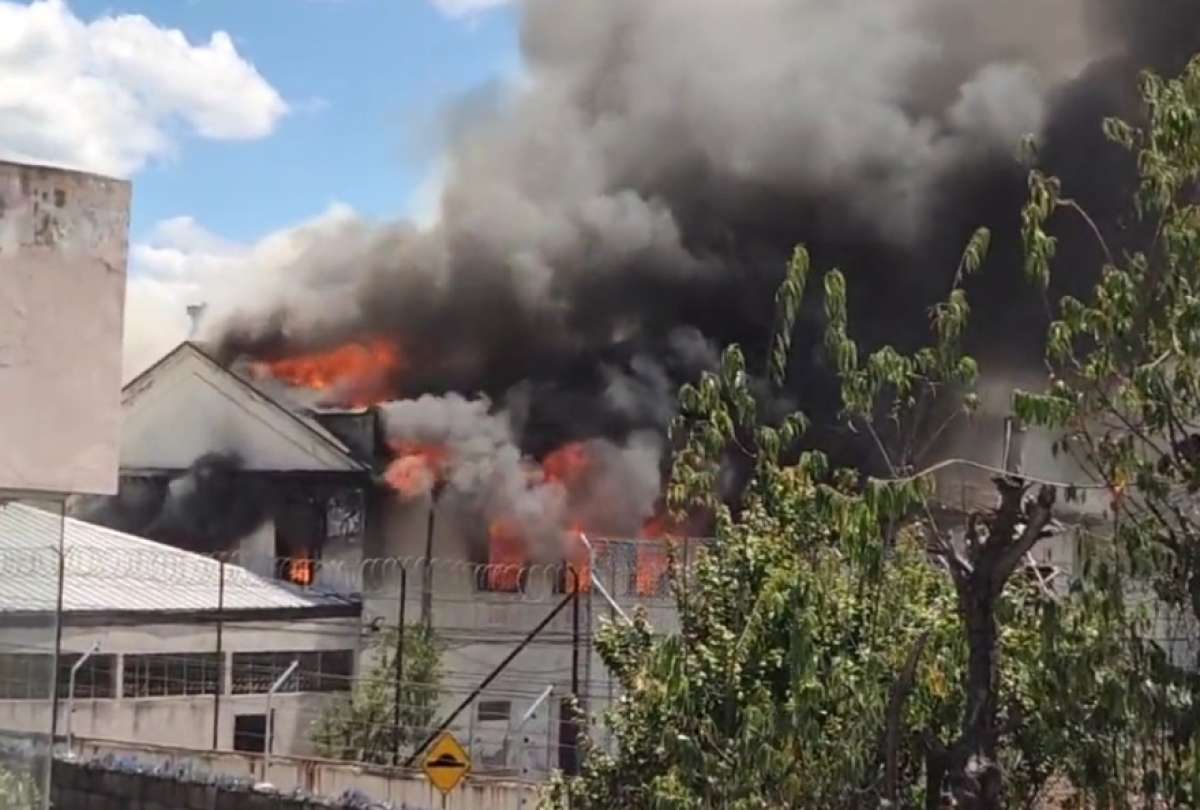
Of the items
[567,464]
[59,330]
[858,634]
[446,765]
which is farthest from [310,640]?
[858,634]

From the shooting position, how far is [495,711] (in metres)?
20.5

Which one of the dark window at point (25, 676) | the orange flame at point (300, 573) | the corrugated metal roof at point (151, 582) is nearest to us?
the dark window at point (25, 676)

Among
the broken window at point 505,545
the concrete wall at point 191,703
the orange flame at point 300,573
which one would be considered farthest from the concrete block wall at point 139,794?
the broken window at point 505,545

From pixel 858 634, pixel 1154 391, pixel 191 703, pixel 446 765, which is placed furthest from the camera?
pixel 191 703

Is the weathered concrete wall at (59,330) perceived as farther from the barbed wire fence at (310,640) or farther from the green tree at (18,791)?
the barbed wire fence at (310,640)

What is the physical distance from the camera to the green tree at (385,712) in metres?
19.0

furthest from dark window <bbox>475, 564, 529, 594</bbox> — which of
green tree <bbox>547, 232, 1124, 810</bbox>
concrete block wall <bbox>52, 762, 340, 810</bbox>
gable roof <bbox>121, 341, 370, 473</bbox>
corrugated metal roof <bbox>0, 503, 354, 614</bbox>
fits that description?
green tree <bbox>547, 232, 1124, 810</bbox>

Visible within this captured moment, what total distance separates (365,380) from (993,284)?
981 centimetres

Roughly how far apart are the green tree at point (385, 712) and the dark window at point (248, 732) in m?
0.67

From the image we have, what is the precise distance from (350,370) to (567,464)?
13.3 feet

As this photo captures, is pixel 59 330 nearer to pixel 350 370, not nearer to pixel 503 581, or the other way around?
pixel 503 581

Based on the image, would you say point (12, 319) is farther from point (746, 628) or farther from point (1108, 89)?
point (1108, 89)

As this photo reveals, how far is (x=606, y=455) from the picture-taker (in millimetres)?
24000

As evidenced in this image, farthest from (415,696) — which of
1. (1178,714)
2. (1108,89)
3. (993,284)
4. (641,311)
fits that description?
(1178,714)
